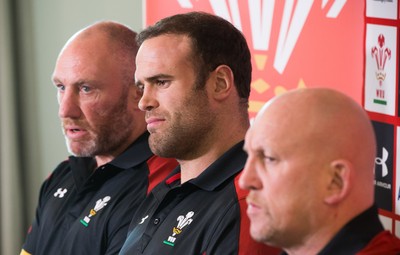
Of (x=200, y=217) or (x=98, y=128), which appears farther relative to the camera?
(x=98, y=128)

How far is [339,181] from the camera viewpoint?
1328mm

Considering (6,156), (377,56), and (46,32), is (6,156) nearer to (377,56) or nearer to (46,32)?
(46,32)

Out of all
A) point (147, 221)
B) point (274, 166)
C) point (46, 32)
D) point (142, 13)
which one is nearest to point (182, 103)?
point (147, 221)

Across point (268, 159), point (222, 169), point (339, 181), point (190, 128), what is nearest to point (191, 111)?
point (190, 128)

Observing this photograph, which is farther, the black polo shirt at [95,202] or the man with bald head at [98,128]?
the man with bald head at [98,128]

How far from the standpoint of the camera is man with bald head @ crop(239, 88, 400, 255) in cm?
133

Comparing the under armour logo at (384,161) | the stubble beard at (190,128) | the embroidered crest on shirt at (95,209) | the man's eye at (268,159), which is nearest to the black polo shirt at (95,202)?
the embroidered crest on shirt at (95,209)

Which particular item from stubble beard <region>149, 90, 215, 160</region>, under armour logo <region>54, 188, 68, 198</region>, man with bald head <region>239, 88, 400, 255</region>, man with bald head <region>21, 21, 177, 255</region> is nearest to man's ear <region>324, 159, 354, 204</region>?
Answer: man with bald head <region>239, 88, 400, 255</region>

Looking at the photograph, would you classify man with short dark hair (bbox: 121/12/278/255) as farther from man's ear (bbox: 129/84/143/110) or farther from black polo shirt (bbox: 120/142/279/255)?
man's ear (bbox: 129/84/143/110)

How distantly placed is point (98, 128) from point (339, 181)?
3.90 ft

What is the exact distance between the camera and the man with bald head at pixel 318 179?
1331mm

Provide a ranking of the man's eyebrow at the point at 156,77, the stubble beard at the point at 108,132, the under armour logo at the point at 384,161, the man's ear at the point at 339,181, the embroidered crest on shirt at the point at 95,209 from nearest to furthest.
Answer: the man's ear at the point at 339,181 → the man's eyebrow at the point at 156,77 → the under armour logo at the point at 384,161 → the embroidered crest on shirt at the point at 95,209 → the stubble beard at the point at 108,132

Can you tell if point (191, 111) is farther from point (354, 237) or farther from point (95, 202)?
point (354, 237)

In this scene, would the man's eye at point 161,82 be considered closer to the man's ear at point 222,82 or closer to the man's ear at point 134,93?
the man's ear at point 222,82
